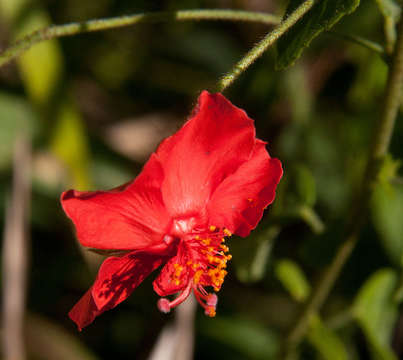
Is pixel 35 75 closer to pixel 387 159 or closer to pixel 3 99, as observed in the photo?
pixel 3 99

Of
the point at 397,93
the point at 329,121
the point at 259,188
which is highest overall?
the point at 397,93

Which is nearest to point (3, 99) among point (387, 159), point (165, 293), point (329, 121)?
point (329, 121)

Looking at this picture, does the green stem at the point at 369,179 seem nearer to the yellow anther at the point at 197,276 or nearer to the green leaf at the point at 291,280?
the green leaf at the point at 291,280

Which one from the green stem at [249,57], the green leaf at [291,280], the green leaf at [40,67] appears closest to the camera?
the green stem at [249,57]

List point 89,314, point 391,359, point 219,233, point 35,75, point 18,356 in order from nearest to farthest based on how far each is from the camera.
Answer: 1. point 89,314
2. point 219,233
3. point 391,359
4. point 18,356
5. point 35,75

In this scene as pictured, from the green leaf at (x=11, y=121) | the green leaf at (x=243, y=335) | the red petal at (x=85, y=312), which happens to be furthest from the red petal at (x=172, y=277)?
the green leaf at (x=11, y=121)

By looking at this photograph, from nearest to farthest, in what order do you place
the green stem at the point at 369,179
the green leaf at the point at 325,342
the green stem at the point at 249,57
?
the green stem at the point at 249,57 → the green stem at the point at 369,179 → the green leaf at the point at 325,342
